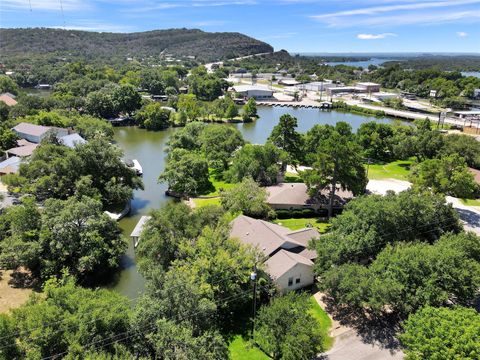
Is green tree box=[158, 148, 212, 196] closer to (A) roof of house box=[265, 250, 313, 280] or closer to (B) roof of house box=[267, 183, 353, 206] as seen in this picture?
(B) roof of house box=[267, 183, 353, 206]

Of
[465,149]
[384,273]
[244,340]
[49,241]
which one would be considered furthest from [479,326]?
[465,149]

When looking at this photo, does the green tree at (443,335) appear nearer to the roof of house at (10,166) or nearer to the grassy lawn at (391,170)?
the grassy lawn at (391,170)

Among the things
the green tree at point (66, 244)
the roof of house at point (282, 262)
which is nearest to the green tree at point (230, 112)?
the green tree at point (66, 244)

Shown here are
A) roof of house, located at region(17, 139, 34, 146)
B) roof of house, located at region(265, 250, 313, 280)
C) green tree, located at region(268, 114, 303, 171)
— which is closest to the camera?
roof of house, located at region(265, 250, 313, 280)

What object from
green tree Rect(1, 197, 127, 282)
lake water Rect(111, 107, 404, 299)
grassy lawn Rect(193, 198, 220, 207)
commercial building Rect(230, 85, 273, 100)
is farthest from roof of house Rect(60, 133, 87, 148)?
commercial building Rect(230, 85, 273, 100)

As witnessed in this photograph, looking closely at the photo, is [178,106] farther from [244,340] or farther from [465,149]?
[244,340]

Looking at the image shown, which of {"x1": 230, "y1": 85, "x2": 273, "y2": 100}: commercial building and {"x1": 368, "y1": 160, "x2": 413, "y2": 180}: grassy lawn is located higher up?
{"x1": 230, "y1": 85, "x2": 273, "y2": 100}: commercial building

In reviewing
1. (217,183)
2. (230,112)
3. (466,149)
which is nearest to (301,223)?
(217,183)
